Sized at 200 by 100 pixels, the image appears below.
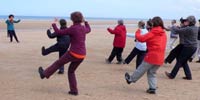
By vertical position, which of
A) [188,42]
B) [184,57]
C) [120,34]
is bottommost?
[184,57]

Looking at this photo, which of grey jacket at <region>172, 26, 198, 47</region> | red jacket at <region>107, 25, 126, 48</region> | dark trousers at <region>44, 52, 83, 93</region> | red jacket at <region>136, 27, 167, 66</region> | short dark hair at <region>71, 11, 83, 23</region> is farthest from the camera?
red jacket at <region>107, 25, 126, 48</region>

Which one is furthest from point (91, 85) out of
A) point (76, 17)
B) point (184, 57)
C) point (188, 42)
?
point (188, 42)

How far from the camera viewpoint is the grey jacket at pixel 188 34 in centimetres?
1085

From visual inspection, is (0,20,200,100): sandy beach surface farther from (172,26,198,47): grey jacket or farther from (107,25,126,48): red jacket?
(172,26,198,47): grey jacket

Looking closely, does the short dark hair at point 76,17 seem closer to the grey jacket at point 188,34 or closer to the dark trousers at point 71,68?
the dark trousers at point 71,68

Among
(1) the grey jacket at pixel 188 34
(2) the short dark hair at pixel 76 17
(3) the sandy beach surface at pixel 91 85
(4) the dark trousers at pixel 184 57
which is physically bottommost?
(3) the sandy beach surface at pixel 91 85

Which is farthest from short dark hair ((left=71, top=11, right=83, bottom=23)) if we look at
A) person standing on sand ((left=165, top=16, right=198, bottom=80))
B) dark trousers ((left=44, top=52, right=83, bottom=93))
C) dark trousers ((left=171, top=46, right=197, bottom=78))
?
dark trousers ((left=171, top=46, right=197, bottom=78))

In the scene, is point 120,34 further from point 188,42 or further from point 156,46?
point 156,46

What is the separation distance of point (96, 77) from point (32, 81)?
1795 mm

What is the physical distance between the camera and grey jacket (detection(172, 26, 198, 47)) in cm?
1085

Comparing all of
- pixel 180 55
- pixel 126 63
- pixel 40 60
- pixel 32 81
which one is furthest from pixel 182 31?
pixel 40 60

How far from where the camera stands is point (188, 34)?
10969 mm

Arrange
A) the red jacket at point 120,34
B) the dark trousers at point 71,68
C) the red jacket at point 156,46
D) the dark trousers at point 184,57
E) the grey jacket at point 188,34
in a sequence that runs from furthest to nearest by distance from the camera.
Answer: the red jacket at point 120,34 < the dark trousers at point 184,57 < the grey jacket at point 188,34 < the red jacket at point 156,46 < the dark trousers at point 71,68

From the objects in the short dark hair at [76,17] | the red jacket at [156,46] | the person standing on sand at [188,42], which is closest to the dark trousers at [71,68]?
the short dark hair at [76,17]
